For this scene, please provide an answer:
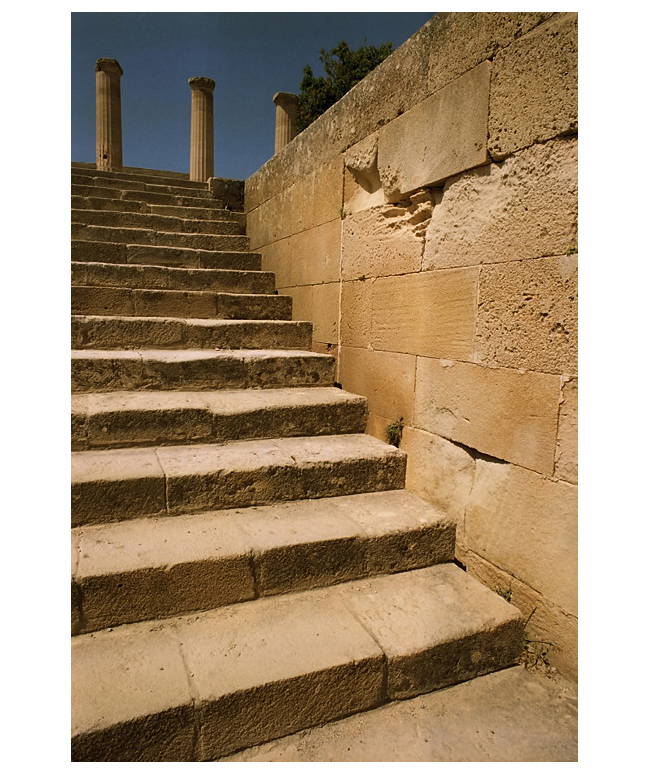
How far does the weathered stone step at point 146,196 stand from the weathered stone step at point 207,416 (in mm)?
4046

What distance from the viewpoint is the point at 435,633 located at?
2010 millimetres

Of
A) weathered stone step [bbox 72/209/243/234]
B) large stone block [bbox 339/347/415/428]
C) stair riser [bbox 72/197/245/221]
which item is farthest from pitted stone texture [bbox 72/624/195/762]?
stair riser [bbox 72/197/245/221]

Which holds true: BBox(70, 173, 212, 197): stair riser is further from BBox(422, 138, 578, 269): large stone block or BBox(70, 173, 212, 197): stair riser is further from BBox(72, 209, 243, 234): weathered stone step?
BBox(422, 138, 578, 269): large stone block

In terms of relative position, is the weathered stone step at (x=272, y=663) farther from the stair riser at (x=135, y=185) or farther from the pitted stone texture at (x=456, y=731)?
the stair riser at (x=135, y=185)

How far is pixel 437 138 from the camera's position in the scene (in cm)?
268

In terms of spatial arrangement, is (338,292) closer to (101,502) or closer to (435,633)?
(101,502)

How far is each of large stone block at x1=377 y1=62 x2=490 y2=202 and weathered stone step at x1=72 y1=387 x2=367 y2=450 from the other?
1.48 meters

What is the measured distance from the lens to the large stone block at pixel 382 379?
10.2ft

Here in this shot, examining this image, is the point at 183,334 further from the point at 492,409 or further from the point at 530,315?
the point at 530,315

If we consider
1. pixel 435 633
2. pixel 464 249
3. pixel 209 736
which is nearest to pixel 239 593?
pixel 209 736

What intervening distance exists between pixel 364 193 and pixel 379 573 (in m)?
2.59

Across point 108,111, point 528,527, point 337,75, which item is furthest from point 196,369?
point 337,75

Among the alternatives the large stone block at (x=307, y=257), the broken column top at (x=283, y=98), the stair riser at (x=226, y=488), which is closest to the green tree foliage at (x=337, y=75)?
the broken column top at (x=283, y=98)

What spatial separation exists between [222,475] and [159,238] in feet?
12.3
